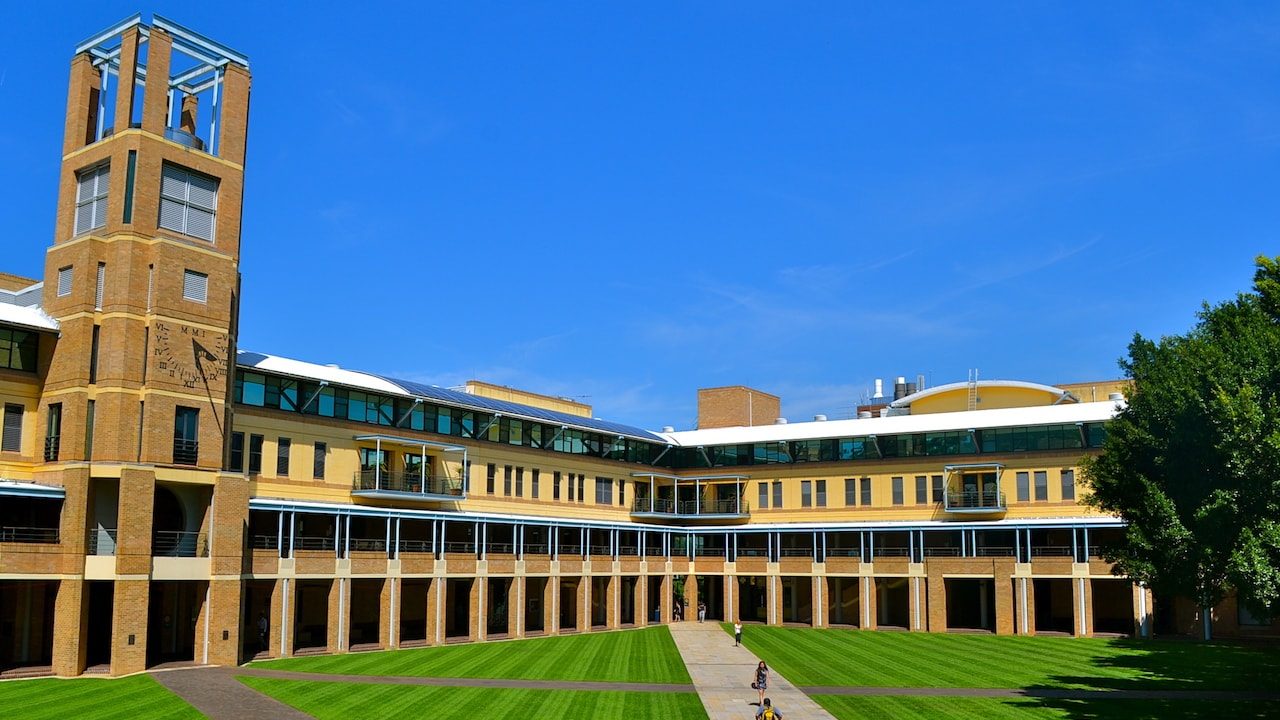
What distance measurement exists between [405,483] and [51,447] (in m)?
20.1

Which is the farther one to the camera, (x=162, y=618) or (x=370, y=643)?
(x=370, y=643)

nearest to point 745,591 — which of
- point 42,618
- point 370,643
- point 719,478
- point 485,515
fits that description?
point 719,478

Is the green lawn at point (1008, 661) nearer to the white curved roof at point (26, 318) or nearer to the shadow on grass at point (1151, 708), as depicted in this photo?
the shadow on grass at point (1151, 708)

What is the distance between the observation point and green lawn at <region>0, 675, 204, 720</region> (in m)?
31.9

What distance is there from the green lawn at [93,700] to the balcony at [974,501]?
152 feet

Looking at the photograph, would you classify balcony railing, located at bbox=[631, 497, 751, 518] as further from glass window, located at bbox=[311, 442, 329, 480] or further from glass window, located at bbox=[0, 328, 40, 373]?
glass window, located at bbox=[0, 328, 40, 373]

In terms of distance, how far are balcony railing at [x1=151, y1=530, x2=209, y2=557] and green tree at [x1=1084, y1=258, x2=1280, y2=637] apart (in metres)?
34.3

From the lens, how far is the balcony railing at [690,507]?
77562 mm

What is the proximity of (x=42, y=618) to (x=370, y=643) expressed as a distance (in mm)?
15067

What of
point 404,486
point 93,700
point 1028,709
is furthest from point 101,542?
point 1028,709

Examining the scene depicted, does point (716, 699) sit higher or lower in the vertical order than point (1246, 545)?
lower

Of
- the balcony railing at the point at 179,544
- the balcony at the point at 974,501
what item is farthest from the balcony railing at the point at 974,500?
the balcony railing at the point at 179,544

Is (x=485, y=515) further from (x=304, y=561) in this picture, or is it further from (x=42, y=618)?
(x=42, y=618)

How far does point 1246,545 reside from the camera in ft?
115
